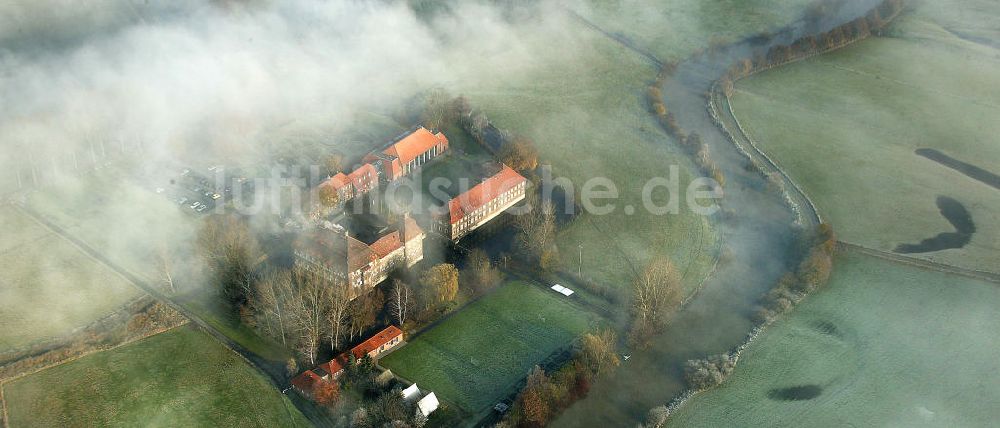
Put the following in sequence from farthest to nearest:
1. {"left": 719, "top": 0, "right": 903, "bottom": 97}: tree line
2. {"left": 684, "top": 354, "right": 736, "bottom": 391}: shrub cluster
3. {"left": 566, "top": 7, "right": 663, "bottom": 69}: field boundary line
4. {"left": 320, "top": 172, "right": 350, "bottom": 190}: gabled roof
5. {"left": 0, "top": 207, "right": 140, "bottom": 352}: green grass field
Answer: {"left": 566, "top": 7, "right": 663, "bottom": 69}: field boundary line
{"left": 719, "top": 0, "right": 903, "bottom": 97}: tree line
{"left": 320, "top": 172, "right": 350, "bottom": 190}: gabled roof
{"left": 0, "top": 207, "right": 140, "bottom": 352}: green grass field
{"left": 684, "top": 354, "right": 736, "bottom": 391}: shrub cluster

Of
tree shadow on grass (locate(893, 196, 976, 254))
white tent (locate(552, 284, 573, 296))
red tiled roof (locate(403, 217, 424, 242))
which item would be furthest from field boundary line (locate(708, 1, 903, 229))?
red tiled roof (locate(403, 217, 424, 242))

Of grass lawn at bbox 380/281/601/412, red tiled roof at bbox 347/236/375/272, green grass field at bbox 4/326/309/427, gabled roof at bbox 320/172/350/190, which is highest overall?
red tiled roof at bbox 347/236/375/272

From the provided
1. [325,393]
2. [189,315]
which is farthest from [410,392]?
[189,315]

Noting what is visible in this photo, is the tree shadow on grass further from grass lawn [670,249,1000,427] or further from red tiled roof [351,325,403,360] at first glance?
red tiled roof [351,325,403,360]

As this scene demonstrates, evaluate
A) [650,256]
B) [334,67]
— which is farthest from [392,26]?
[650,256]

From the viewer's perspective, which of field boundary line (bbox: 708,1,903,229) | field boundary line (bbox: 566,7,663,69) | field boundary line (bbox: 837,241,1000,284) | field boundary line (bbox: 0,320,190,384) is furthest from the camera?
field boundary line (bbox: 566,7,663,69)

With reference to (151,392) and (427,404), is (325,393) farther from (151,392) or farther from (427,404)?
(151,392)
